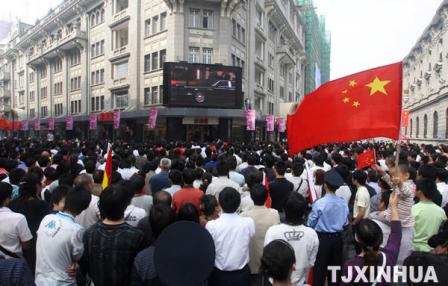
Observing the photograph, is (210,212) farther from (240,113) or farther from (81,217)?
(240,113)

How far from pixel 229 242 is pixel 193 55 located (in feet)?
78.4

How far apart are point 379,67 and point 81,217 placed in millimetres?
4226

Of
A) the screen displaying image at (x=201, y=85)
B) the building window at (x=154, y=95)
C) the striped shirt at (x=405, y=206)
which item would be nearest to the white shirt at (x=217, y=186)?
the striped shirt at (x=405, y=206)

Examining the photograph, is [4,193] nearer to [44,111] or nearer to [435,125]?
[435,125]

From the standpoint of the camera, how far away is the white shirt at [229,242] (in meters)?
3.43

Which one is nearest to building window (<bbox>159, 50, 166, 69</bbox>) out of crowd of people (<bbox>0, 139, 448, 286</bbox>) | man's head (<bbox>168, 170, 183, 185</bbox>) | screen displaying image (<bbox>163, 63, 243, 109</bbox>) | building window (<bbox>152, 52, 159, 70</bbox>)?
building window (<bbox>152, 52, 159, 70</bbox>)

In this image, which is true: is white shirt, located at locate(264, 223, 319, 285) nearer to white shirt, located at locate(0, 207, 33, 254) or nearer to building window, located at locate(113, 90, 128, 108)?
white shirt, located at locate(0, 207, 33, 254)

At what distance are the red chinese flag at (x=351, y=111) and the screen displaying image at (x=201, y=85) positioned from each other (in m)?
17.3

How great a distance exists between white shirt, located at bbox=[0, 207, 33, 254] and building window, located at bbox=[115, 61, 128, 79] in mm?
28274

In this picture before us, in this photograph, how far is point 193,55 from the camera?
85.2 ft

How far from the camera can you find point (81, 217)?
4.37m

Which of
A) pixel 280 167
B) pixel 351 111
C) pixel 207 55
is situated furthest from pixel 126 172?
pixel 207 55

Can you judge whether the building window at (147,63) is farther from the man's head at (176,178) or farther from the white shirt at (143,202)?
the white shirt at (143,202)

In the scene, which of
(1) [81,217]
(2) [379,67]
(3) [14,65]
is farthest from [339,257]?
(3) [14,65]
